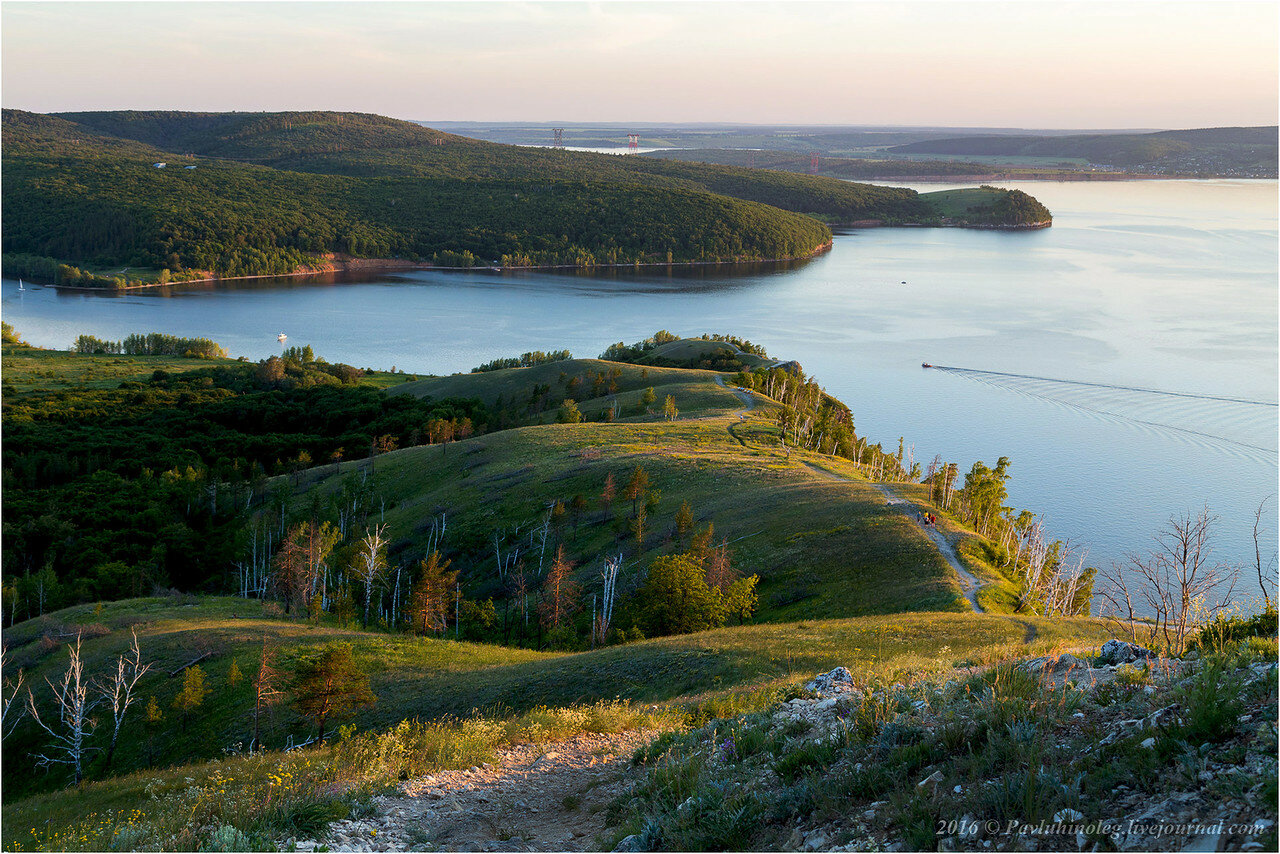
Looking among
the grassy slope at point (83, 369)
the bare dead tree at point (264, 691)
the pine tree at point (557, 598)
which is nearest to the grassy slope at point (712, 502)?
the pine tree at point (557, 598)

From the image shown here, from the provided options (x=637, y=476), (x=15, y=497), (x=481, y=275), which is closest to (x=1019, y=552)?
(x=637, y=476)

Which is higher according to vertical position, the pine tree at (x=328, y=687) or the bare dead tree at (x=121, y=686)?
the pine tree at (x=328, y=687)

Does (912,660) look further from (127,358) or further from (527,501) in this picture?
(127,358)

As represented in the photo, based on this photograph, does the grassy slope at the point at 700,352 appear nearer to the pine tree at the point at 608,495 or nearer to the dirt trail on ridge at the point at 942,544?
the pine tree at the point at 608,495

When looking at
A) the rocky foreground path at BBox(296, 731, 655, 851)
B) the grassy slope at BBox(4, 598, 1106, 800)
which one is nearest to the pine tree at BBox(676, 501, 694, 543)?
the grassy slope at BBox(4, 598, 1106, 800)

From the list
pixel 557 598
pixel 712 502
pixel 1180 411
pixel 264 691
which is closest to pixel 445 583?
pixel 557 598
